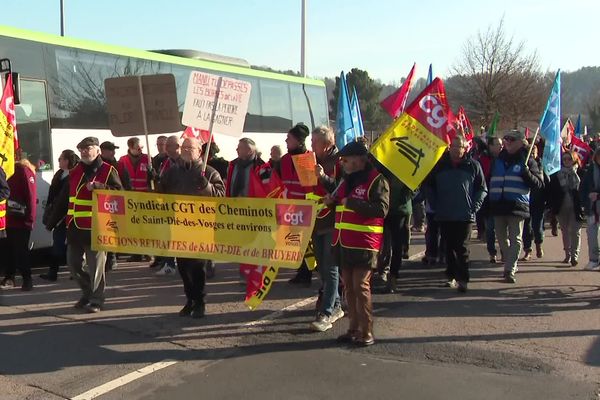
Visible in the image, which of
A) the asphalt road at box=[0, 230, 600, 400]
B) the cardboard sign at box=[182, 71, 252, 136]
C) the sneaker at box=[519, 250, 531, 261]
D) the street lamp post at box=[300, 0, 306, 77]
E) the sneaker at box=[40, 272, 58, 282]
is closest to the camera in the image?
the asphalt road at box=[0, 230, 600, 400]

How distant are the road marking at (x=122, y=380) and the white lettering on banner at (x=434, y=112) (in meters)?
3.30

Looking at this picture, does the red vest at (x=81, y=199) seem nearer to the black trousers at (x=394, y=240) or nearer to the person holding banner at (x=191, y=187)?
the person holding banner at (x=191, y=187)

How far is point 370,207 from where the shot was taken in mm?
5379

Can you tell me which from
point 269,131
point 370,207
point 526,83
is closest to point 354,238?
point 370,207

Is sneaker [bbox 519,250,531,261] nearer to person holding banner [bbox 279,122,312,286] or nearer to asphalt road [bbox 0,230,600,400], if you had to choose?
asphalt road [bbox 0,230,600,400]

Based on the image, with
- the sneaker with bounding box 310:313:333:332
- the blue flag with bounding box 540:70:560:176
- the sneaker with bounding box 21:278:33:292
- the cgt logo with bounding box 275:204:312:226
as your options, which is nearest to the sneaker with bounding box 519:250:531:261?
the blue flag with bounding box 540:70:560:176

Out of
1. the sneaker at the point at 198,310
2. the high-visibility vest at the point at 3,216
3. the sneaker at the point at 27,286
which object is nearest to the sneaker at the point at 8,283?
the sneaker at the point at 27,286

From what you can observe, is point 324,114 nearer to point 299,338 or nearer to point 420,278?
point 420,278

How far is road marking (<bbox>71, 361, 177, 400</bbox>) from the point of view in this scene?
4527 millimetres

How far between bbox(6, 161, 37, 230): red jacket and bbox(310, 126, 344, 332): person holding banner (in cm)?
377

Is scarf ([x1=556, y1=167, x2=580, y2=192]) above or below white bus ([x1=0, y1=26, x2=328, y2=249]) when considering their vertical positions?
below

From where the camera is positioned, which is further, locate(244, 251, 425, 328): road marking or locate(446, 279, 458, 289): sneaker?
locate(446, 279, 458, 289): sneaker

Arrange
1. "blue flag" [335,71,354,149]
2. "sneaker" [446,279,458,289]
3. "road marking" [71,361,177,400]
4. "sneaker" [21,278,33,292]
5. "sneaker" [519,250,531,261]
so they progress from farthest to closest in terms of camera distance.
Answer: "blue flag" [335,71,354,149] → "sneaker" [519,250,531,261] → "sneaker" [446,279,458,289] → "sneaker" [21,278,33,292] → "road marking" [71,361,177,400]

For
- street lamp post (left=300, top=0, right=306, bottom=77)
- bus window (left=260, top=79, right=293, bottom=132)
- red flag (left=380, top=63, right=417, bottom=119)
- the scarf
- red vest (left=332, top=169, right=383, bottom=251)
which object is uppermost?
street lamp post (left=300, top=0, right=306, bottom=77)
